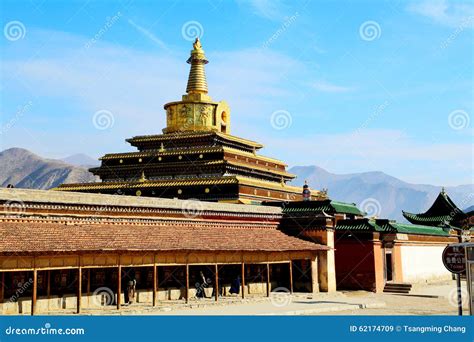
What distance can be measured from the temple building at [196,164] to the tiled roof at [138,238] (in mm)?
10146

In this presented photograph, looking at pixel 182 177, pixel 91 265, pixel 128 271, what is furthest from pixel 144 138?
pixel 91 265

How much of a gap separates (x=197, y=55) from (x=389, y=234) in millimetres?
26698

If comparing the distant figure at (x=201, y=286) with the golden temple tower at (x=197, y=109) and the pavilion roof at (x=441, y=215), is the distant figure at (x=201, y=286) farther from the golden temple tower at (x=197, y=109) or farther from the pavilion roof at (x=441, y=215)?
the pavilion roof at (x=441, y=215)

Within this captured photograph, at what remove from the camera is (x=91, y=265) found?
92.8ft

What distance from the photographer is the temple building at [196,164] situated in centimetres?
5044

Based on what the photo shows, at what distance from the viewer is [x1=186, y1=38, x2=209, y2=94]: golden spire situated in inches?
2417

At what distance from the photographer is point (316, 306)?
32.3 metres

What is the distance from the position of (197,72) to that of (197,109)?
433cm

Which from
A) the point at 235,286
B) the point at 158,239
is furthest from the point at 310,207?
the point at 158,239

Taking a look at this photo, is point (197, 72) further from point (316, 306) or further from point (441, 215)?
point (316, 306)

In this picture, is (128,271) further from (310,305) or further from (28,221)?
(310,305)

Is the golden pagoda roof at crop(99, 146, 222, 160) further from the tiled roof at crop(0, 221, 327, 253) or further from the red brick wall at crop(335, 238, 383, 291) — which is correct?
the red brick wall at crop(335, 238, 383, 291)

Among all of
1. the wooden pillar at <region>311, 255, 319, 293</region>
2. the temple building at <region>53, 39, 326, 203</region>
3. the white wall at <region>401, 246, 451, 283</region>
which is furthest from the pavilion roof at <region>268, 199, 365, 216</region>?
the white wall at <region>401, 246, 451, 283</region>

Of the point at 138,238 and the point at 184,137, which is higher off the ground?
the point at 184,137
